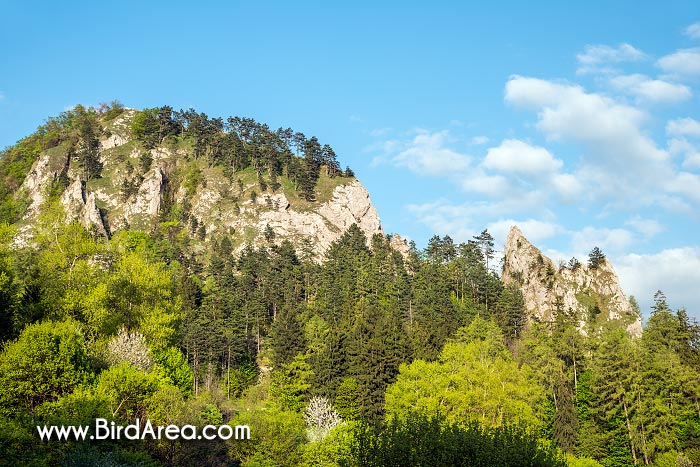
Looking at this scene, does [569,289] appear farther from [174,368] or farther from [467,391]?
[174,368]

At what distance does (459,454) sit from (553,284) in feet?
449

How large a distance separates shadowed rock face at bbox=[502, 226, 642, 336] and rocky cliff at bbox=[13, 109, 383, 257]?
4548cm

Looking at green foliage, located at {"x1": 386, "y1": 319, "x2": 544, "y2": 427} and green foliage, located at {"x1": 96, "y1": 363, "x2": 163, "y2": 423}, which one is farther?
green foliage, located at {"x1": 386, "y1": 319, "x2": 544, "y2": 427}

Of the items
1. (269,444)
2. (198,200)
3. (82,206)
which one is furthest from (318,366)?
(82,206)

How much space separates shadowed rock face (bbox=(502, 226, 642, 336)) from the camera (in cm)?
15625

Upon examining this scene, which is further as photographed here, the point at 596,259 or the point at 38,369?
the point at 596,259

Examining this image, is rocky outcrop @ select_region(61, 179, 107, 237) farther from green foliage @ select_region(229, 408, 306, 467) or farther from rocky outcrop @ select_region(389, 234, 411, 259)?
green foliage @ select_region(229, 408, 306, 467)

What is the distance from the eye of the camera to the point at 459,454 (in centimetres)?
3344

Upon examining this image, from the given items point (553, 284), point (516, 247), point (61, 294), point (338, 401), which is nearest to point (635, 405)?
point (338, 401)

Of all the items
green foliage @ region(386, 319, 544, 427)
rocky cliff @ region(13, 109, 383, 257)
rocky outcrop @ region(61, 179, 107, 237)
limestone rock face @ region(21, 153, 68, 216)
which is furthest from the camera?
limestone rock face @ region(21, 153, 68, 216)

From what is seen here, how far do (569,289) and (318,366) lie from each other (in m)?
98.0

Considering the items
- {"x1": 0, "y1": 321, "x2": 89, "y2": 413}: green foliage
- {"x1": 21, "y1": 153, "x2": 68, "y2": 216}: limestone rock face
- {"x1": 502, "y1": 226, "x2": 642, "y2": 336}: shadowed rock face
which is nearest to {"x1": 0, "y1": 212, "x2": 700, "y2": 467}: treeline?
{"x1": 0, "y1": 321, "x2": 89, "y2": 413}: green foliage

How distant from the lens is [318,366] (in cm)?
8344

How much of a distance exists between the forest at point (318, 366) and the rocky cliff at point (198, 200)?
2914 cm
